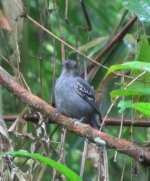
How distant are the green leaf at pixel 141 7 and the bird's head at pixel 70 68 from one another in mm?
1419

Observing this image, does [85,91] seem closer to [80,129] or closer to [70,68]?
[70,68]

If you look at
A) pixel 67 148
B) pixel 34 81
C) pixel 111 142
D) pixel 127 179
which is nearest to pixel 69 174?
pixel 111 142

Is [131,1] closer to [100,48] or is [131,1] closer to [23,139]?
[23,139]

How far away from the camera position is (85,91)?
4438mm

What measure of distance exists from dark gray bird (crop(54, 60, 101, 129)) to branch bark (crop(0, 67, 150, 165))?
115 cm

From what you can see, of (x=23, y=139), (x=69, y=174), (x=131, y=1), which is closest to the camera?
(x=69, y=174)

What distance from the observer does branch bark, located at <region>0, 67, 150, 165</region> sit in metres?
2.62

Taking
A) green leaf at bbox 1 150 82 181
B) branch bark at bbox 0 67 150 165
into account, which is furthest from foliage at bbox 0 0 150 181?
green leaf at bbox 1 150 82 181

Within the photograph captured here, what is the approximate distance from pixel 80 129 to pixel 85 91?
65.7 inches

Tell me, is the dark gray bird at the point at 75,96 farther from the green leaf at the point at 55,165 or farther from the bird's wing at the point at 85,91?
the green leaf at the point at 55,165

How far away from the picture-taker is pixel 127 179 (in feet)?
13.5

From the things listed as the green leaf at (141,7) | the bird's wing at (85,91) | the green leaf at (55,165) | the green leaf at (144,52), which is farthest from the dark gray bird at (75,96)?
the green leaf at (55,165)

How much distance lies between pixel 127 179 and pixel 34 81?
1.26 meters

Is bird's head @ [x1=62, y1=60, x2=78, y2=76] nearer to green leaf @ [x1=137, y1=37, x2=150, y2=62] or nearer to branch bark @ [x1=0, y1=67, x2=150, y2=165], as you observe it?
green leaf @ [x1=137, y1=37, x2=150, y2=62]
